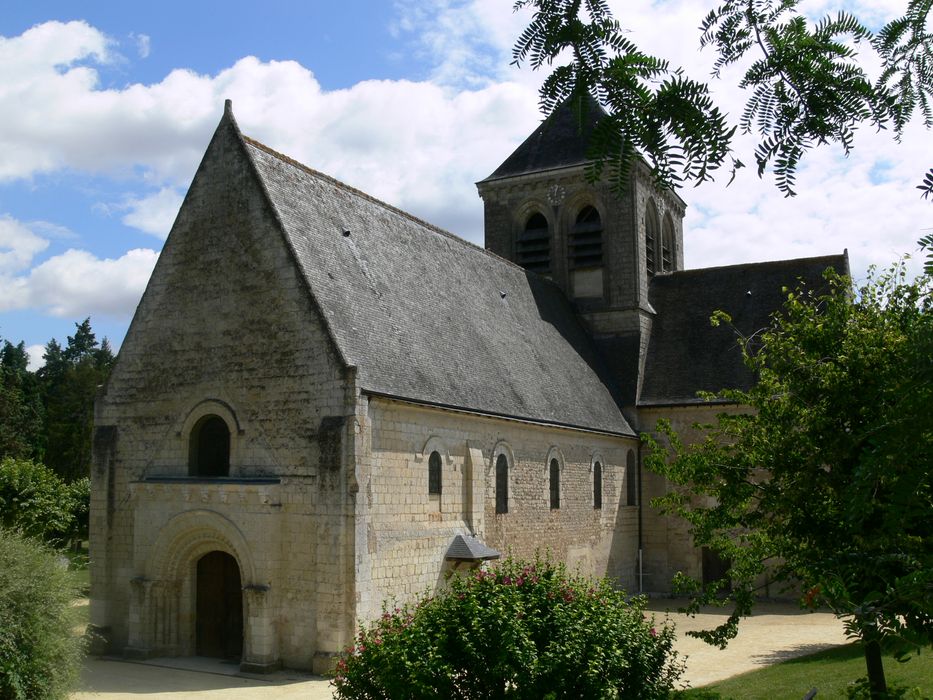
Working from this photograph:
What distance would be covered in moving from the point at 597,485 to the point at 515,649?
1685 cm

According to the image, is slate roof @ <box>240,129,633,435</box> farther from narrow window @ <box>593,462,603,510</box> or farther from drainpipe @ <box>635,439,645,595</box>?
drainpipe @ <box>635,439,645,595</box>

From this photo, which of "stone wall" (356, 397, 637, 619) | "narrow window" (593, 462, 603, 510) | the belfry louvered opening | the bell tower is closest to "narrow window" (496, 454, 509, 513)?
"stone wall" (356, 397, 637, 619)

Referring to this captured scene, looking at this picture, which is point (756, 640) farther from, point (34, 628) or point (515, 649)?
point (34, 628)

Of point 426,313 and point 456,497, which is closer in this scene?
point 456,497

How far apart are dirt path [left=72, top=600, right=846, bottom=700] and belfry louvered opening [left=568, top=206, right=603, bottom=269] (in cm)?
1361

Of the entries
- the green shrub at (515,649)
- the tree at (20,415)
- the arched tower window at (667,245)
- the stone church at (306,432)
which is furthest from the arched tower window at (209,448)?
the tree at (20,415)

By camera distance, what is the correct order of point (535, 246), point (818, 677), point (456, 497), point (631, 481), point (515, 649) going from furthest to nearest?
point (535, 246) < point (631, 481) < point (456, 497) < point (818, 677) < point (515, 649)

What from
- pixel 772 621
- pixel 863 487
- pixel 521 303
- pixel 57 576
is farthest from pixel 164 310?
pixel 863 487

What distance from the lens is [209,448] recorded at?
1812 cm

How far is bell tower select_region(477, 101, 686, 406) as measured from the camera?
29.6 m

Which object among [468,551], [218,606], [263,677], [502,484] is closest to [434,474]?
[468,551]

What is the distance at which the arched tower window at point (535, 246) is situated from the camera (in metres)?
31.4

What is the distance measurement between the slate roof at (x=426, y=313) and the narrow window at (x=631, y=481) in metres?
1.06

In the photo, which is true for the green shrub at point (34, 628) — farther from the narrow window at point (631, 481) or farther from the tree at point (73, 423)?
the tree at point (73, 423)
